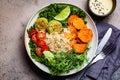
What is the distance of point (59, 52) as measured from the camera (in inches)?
73.1

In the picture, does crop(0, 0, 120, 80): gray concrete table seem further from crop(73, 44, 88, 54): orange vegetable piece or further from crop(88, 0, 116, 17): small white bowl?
crop(73, 44, 88, 54): orange vegetable piece

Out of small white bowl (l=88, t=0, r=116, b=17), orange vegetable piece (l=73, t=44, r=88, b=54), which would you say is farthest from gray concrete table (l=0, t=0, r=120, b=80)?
orange vegetable piece (l=73, t=44, r=88, b=54)

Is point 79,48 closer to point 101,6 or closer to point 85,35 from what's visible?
point 85,35

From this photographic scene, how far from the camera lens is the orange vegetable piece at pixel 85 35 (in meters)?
1.86

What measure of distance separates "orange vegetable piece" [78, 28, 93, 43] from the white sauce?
12 centimetres

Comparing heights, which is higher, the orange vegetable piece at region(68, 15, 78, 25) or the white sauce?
the white sauce

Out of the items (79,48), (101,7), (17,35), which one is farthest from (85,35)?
(17,35)

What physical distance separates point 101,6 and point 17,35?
0.42 meters

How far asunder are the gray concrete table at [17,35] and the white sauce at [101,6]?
0.05 m

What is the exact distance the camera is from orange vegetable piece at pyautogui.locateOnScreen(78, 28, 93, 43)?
6.12ft

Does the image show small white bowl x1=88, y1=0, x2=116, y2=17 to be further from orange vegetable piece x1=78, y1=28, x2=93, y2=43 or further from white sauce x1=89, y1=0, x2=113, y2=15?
orange vegetable piece x1=78, y1=28, x2=93, y2=43

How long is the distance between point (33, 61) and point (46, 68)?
0.22 ft

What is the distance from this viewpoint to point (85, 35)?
1.86 meters

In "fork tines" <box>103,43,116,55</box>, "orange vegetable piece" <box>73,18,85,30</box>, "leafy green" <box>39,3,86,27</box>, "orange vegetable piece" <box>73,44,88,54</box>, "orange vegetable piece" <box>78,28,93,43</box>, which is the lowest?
"fork tines" <box>103,43,116,55</box>
